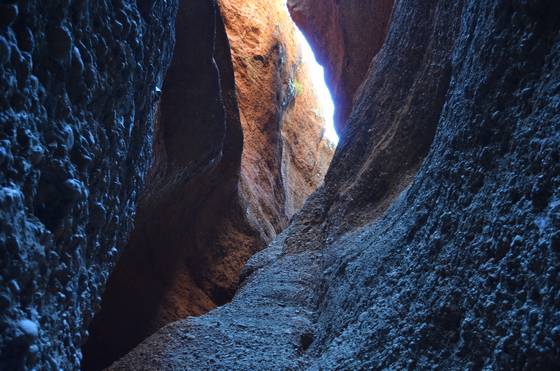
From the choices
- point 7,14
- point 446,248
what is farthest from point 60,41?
point 446,248

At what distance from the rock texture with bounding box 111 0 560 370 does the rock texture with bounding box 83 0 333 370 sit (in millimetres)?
1629

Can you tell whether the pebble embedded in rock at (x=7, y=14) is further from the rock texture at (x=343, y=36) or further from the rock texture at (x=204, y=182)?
the rock texture at (x=343, y=36)

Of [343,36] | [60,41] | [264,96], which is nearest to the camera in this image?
[60,41]

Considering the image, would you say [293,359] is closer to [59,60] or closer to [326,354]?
[326,354]

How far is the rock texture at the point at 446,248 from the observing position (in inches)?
56.7

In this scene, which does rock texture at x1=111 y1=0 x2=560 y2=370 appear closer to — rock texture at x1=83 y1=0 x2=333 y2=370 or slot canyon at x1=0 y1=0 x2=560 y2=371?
slot canyon at x1=0 y1=0 x2=560 y2=371

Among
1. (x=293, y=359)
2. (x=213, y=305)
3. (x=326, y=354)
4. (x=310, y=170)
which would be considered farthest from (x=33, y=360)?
(x=310, y=170)

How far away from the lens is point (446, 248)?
194 cm

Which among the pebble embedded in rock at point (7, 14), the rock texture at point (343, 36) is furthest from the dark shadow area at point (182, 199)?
the pebble embedded in rock at point (7, 14)

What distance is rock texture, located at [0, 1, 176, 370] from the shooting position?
53.5 inches

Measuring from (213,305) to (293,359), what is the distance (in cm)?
398

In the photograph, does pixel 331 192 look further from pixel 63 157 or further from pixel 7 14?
pixel 7 14

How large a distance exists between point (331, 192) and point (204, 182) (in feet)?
6.00

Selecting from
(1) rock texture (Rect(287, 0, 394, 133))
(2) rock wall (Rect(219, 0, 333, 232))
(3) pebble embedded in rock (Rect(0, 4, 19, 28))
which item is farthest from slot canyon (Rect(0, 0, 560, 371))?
(2) rock wall (Rect(219, 0, 333, 232))
